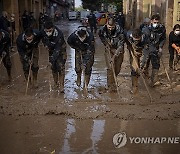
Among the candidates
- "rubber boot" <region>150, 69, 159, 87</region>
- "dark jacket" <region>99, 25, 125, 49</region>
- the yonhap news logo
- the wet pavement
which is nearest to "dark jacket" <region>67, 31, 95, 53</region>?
"dark jacket" <region>99, 25, 125, 49</region>

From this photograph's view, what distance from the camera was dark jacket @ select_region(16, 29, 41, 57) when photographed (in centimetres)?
826

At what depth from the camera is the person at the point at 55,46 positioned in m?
7.96

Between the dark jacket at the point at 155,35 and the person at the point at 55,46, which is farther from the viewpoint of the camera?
the dark jacket at the point at 155,35

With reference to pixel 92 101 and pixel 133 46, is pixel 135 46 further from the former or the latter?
pixel 92 101

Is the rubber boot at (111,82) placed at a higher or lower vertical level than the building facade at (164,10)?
lower

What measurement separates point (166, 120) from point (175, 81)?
3.28 metres

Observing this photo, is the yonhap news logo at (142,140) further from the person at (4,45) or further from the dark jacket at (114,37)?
the person at (4,45)

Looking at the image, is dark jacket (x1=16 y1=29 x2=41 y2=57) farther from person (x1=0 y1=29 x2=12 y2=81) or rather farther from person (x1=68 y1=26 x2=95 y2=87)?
person (x1=0 y1=29 x2=12 y2=81)

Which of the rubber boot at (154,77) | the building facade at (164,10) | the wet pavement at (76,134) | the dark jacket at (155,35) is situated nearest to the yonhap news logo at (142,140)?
the wet pavement at (76,134)

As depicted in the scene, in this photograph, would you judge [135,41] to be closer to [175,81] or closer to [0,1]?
[175,81]

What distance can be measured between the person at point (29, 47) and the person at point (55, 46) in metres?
0.26

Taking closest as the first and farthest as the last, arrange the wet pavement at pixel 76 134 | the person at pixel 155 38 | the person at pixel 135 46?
the wet pavement at pixel 76 134 < the person at pixel 135 46 < the person at pixel 155 38

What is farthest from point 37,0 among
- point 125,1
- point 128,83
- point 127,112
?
point 127,112

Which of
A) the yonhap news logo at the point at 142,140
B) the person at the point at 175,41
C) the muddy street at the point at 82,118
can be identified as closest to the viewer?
the muddy street at the point at 82,118
